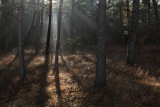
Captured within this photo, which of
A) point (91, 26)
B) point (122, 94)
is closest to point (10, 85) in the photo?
point (122, 94)

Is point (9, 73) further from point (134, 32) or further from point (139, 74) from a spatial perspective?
point (134, 32)

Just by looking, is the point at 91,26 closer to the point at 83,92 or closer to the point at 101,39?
the point at 101,39

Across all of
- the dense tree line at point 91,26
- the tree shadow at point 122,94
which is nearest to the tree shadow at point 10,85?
the dense tree line at point 91,26

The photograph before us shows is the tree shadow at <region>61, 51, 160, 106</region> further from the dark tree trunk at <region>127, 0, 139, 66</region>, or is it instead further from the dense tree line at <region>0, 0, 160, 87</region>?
the dark tree trunk at <region>127, 0, 139, 66</region>

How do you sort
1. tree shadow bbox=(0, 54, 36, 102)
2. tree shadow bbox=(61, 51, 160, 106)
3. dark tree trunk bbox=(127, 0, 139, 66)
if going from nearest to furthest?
1. tree shadow bbox=(61, 51, 160, 106)
2. tree shadow bbox=(0, 54, 36, 102)
3. dark tree trunk bbox=(127, 0, 139, 66)

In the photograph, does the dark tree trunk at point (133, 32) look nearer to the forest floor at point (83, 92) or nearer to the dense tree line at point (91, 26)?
the dense tree line at point (91, 26)

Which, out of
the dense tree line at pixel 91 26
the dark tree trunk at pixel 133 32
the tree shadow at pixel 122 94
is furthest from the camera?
the dark tree trunk at pixel 133 32

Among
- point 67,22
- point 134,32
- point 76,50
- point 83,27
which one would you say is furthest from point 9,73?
point 67,22

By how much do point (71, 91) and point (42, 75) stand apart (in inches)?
142

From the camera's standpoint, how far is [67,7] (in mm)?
36562

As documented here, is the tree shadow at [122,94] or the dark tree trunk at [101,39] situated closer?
the tree shadow at [122,94]

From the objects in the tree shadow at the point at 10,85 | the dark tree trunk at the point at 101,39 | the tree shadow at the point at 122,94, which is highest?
the dark tree trunk at the point at 101,39

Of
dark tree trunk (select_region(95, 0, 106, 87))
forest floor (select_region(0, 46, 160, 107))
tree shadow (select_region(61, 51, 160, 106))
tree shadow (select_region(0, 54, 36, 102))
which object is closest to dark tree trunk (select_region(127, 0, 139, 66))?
forest floor (select_region(0, 46, 160, 107))

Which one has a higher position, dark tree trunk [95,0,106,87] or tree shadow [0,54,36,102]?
dark tree trunk [95,0,106,87]
